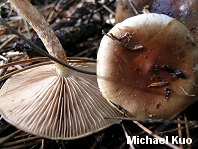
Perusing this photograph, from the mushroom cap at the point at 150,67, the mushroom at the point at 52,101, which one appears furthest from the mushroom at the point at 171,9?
the mushroom at the point at 52,101

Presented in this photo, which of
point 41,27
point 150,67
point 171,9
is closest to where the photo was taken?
point 150,67

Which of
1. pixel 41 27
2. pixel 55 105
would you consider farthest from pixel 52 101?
pixel 41 27

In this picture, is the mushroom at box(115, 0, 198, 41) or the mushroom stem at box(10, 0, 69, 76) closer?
the mushroom stem at box(10, 0, 69, 76)

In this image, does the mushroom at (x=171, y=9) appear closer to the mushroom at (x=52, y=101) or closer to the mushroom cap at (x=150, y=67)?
the mushroom cap at (x=150, y=67)

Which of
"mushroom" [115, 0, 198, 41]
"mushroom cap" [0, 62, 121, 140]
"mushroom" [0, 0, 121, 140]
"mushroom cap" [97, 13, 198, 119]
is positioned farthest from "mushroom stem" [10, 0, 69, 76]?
"mushroom" [115, 0, 198, 41]

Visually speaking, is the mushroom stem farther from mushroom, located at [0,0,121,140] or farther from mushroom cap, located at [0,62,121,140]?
mushroom cap, located at [0,62,121,140]

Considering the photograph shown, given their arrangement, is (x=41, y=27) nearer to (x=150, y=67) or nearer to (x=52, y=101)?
(x=52, y=101)

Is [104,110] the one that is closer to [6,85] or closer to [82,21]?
[6,85]
